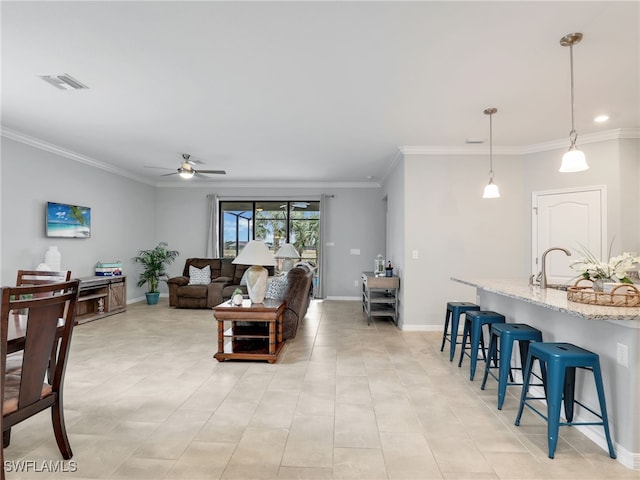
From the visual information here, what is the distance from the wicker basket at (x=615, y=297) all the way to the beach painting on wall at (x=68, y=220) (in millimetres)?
6325

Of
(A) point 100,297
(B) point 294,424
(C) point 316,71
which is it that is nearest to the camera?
(B) point 294,424

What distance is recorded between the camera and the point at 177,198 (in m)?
8.52

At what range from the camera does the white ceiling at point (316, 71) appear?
89.6 inches

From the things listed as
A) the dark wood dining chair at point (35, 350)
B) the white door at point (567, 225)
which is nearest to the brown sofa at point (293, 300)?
the dark wood dining chair at point (35, 350)

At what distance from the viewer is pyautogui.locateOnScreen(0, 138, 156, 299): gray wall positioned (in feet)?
15.6

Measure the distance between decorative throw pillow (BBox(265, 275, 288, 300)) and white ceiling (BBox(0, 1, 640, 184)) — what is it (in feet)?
6.20

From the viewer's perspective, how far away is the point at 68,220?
5.68 meters

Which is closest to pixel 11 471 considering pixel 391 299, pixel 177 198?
pixel 391 299

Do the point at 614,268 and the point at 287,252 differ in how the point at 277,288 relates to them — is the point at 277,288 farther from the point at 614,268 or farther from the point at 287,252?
the point at 614,268

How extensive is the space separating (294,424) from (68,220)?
16.8ft

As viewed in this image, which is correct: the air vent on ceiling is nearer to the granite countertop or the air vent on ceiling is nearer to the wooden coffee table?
the wooden coffee table

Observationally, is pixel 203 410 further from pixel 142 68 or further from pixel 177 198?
pixel 177 198

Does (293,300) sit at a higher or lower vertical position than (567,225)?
lower

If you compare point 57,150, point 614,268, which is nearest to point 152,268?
point 57,150
